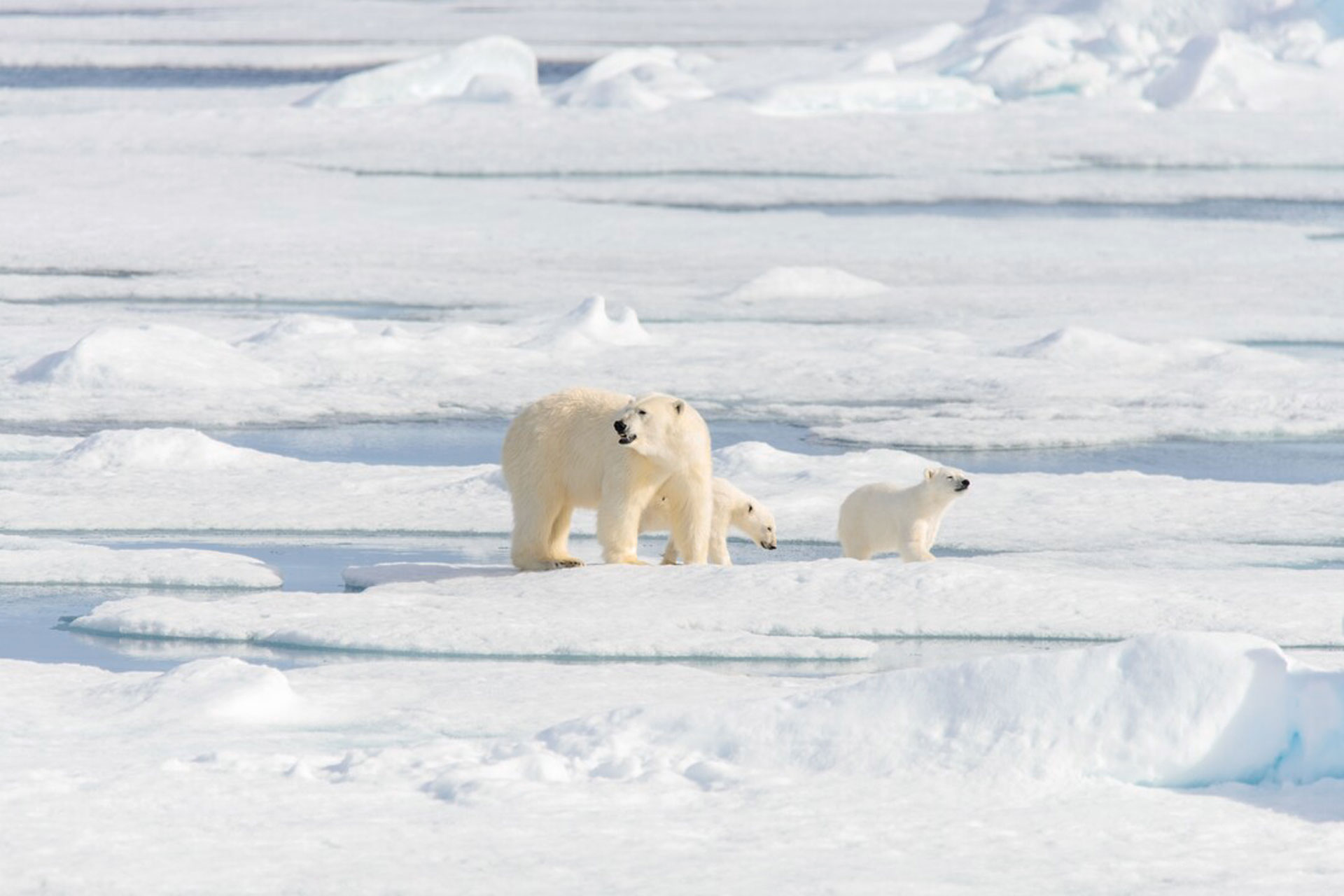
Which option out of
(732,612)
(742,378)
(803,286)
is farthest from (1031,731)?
(803,286)

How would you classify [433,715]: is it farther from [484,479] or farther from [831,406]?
[831,406]

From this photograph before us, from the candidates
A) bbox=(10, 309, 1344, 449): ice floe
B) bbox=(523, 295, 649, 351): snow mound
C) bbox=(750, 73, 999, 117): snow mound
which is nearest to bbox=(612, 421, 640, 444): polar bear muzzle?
bbox=(10, 309, 1344, 449): ice floe

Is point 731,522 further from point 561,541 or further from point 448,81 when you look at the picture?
point 448,81

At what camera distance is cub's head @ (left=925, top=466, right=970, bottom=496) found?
5.78 metres

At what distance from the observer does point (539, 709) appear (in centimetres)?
396

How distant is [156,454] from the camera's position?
7035 mm

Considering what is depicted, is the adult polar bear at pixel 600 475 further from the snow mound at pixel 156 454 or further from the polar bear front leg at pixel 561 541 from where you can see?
the snow mound at pixel 156 454

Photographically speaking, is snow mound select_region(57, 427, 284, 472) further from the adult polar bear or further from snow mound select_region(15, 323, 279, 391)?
the adult polar bear

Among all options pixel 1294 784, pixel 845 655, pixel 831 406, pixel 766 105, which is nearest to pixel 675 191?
pixel 766 105

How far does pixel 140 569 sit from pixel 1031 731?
2927 mm

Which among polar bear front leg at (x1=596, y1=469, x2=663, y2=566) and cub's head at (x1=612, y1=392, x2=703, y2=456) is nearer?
cub's head at (x1=612, y1=392, x2=703, y2=456)

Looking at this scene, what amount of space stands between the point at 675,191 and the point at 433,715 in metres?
13.7

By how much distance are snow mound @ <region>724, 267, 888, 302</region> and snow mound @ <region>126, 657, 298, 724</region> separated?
25.8ft

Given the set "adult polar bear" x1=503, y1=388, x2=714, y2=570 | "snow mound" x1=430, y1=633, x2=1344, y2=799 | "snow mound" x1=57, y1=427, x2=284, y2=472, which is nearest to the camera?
"snow mound" x1=430, y1=633, x2=1344, y2=799
